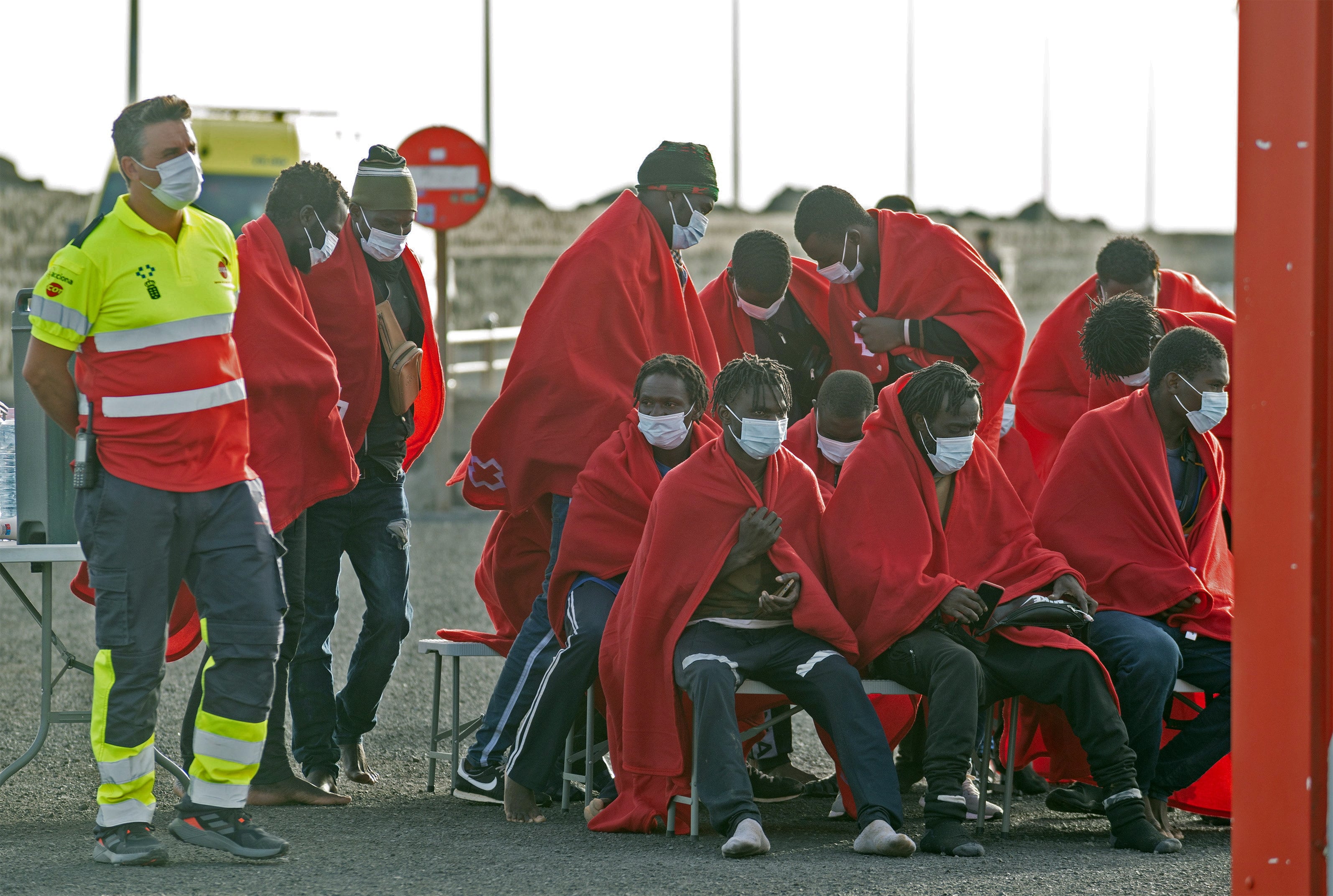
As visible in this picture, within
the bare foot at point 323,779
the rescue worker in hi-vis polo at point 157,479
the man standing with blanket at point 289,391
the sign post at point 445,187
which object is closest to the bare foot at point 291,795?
the man standing with blanket at point 289,391

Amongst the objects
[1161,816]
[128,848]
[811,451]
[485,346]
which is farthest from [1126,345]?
[485,346]

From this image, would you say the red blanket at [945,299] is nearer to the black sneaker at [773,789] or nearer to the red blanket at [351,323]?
the black sneaker at [773,789]

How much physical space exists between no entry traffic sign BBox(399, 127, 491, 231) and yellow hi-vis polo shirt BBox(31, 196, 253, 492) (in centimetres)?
999

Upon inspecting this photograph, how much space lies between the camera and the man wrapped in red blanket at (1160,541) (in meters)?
5.12

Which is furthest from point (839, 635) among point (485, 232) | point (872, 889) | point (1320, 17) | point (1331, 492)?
point (485, 232)

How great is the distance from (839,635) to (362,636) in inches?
68.6

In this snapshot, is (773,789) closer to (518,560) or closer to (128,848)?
(518,560)

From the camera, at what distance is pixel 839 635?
506 centimetres

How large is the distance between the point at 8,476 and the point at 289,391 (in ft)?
2.98

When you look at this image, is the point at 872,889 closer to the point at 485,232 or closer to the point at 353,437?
the point at 353,437

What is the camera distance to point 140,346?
441cm

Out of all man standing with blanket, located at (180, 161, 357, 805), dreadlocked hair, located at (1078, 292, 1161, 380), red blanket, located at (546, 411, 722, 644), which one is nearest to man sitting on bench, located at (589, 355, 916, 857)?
red blanket, located at (546, 411, 722, 644)

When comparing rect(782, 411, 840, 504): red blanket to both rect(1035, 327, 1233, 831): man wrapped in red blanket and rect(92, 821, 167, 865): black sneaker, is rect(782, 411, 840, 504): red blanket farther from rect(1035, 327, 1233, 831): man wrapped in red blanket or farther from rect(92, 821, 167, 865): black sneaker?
rect(92, 821, 167, 865): black sneaker

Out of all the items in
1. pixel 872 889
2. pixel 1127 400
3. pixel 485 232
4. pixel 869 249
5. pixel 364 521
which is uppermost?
pixel 485 232
